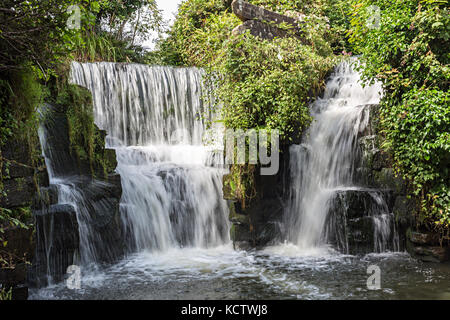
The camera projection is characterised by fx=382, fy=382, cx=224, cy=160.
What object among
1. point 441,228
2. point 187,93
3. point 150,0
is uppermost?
point 150,0

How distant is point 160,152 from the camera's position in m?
10.0

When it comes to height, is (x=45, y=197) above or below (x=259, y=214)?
above

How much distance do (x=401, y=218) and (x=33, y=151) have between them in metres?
6.23

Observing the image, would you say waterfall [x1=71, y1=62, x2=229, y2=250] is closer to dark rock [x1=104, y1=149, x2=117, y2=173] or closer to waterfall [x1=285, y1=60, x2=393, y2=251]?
dark rock [x1=104, y1=149, x2=117, y2=173]

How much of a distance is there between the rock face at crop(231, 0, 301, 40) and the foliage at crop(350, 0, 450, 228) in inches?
149

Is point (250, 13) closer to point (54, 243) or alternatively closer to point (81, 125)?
point (81, 125)

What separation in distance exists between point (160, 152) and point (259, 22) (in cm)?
445

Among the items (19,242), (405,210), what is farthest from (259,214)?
(19,242)

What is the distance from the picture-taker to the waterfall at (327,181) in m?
7.20

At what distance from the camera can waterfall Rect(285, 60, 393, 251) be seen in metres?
7.20

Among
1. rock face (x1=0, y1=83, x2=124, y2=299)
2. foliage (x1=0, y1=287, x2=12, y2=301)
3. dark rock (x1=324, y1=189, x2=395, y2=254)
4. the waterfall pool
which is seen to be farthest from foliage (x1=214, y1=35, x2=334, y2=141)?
foliage (x1=0, y1=287, x2=12, y2=301)

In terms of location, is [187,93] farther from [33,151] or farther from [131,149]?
[33,151]
